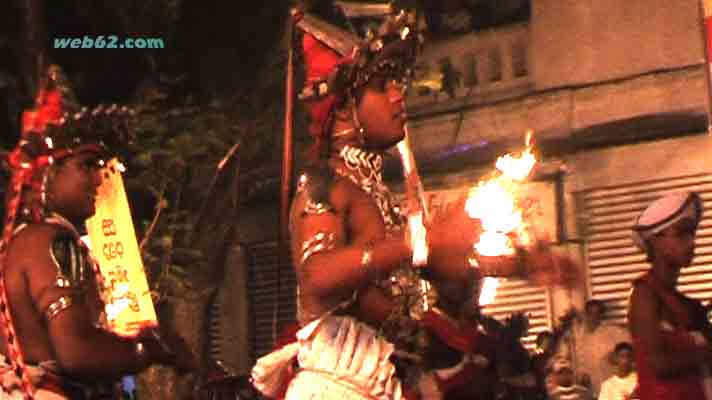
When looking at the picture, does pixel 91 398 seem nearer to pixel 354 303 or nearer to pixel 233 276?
pixel 354 303

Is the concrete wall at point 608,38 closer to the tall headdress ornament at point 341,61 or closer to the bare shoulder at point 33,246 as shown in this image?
the tall headdress ornament at point 341,61

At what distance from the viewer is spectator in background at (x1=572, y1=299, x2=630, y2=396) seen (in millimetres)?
12102

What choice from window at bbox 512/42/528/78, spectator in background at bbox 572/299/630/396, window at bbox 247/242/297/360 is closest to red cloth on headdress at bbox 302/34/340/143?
spectator in background at bbox 572/299/630/396

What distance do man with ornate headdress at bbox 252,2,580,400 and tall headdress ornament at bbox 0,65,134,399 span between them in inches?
34.7

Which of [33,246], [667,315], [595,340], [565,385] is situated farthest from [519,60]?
[33,246]

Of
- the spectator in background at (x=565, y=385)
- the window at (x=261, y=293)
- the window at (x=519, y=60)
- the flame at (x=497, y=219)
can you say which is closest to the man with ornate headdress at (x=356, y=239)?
the flame at (x=497, y=219)

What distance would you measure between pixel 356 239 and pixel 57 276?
1125mm

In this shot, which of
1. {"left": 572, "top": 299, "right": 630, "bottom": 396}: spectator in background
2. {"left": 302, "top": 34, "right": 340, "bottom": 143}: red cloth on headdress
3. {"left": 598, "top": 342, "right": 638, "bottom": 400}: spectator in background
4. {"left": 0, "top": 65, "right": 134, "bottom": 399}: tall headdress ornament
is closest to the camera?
{"left": 302, "top": 34, "right": 340, "bottom": 143}: red cloth on headdress

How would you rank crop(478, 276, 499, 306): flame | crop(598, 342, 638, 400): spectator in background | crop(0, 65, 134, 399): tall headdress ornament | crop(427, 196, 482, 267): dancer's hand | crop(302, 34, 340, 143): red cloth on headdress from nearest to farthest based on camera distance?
crop(427, 196, 482, 267): dancer's hand → crop(302, 34, 340, 143): red cloth on headdress → crop(0, 65, 134, 399): tall headdress ornament → crop(478, 276, 499, 306): flame → crop(598, 342, 638, 400): spectator in background

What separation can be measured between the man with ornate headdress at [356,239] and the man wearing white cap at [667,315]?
90 cm

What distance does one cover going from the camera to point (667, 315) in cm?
668

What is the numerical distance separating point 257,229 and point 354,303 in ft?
35.4

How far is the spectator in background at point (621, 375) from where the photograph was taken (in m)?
11.0

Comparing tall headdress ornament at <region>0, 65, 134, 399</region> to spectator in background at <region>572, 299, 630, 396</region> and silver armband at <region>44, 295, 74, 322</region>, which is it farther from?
spectator in background at <region>572, 299, 630, 396</region>
